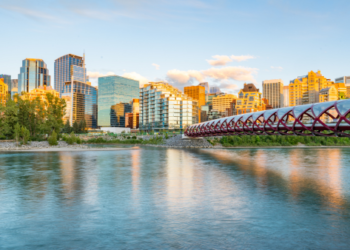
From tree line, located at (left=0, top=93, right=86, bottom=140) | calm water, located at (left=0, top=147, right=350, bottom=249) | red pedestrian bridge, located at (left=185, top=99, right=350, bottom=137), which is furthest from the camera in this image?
tree line, located at (left=0, top=93, right=86, bottom=140)

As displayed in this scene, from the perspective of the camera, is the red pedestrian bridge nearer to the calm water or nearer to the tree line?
the calm water

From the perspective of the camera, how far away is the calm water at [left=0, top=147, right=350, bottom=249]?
55.8 feet

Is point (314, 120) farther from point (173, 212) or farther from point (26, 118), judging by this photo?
point (26, 118)

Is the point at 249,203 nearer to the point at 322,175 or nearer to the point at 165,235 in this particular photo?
the point at 165,235

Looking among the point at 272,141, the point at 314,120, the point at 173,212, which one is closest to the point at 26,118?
the point at 272,141

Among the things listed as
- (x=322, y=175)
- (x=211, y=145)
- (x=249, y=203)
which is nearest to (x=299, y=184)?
(x=322, y=175)

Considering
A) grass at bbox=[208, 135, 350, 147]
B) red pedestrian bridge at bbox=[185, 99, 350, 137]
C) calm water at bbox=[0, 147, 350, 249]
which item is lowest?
calm water at bbox=[0, 147, 350, 249]

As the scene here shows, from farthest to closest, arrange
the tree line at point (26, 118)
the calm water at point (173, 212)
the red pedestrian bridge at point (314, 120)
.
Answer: the tree line at point (26, 118) < the red pedestrian bridge at point (314, 120) < the calm water at point (173, 212)

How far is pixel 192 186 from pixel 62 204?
1425cm

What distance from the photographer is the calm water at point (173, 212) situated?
17.0 m

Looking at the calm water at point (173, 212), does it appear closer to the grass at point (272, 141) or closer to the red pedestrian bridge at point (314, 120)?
the red pedestrian bridge at point (314, 120)

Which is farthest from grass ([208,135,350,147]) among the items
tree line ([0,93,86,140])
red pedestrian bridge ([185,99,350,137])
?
tree line ([0,93,86,140])

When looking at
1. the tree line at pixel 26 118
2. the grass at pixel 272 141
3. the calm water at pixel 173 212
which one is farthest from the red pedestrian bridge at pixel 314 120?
the tree line at pixel 26 118

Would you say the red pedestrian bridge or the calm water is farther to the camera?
the red pedestrian bridge
